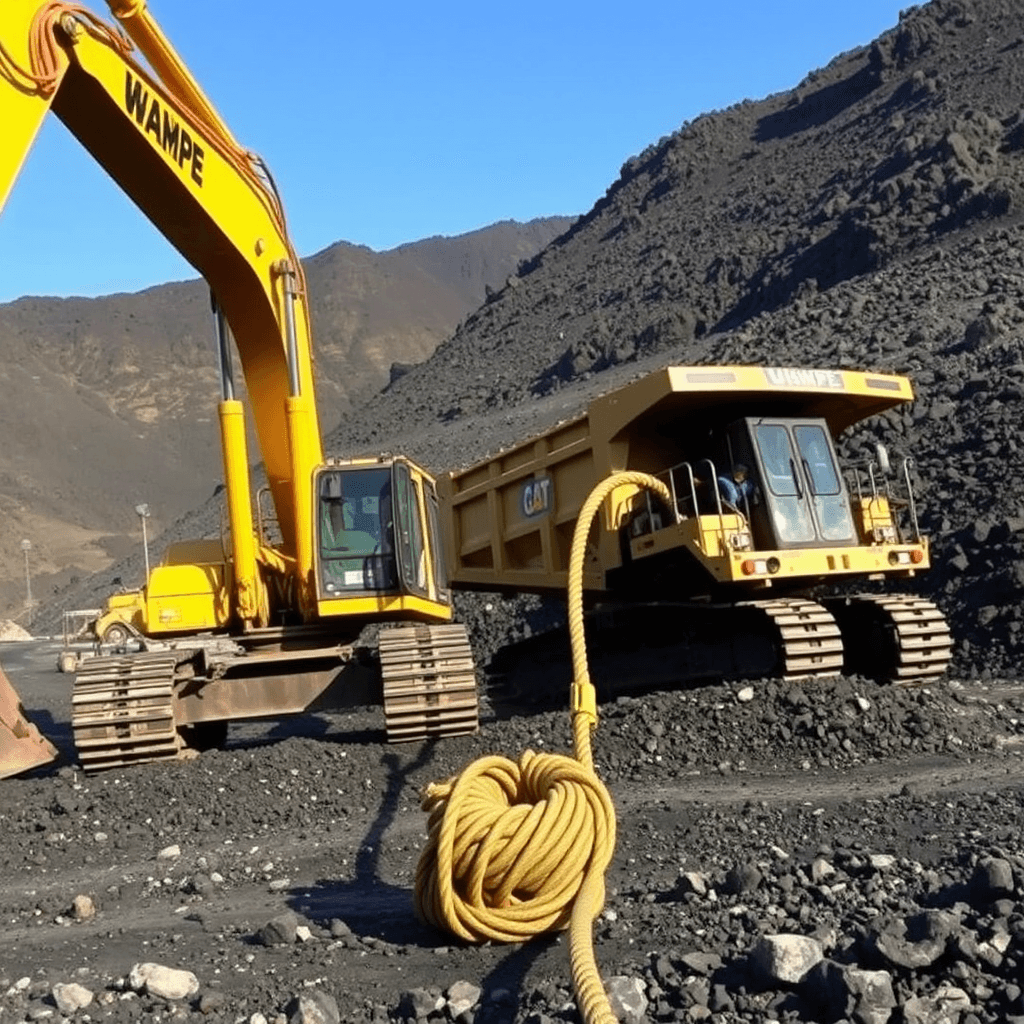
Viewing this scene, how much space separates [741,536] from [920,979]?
641 centimetres

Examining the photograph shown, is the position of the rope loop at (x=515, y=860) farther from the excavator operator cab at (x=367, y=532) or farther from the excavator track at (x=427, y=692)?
the excavator operator cab at (x=367, y=532)

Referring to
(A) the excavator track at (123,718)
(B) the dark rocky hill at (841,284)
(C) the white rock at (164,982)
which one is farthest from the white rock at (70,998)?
(B) the dark rocky hill at (841,284)

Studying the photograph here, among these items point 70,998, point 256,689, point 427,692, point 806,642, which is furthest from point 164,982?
point 806,642

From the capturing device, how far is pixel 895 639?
10.1 meters

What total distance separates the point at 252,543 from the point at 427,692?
1.80 metres

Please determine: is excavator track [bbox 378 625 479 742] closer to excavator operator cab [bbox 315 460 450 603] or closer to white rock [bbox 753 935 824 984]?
excavator operator cab [bbox 315 460 450 603]

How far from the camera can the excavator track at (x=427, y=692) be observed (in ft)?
30.1

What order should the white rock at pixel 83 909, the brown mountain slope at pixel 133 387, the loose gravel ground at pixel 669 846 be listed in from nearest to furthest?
the loose gravel ground at pixel 669 846 → the white rock at pixel 83 909 → the brown mountain slope at pixel 133 387

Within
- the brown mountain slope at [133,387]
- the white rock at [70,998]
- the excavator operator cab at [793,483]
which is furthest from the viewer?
the brown mountain slope at [133,387]

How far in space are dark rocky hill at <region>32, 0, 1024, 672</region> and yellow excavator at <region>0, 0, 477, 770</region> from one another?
218 inches

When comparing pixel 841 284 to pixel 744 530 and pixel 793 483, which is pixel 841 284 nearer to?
pixel 793 483

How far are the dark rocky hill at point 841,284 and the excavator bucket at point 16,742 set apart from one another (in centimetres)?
784

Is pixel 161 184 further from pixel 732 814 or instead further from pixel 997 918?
pixel 997 918

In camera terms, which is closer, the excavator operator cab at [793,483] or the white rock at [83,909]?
the white rock at [83,909]
